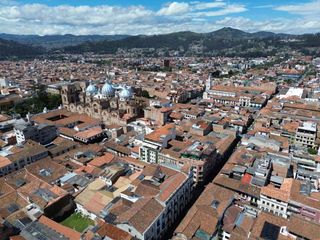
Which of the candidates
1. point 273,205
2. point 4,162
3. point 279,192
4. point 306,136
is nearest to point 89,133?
point 4,162

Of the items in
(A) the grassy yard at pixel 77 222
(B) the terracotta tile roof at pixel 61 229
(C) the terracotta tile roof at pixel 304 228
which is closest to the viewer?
(C) the terracotta tile roof at pixel 304 228

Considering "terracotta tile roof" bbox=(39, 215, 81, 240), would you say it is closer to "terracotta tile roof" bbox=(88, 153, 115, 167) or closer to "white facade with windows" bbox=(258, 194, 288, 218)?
"terracotta tile roof" bbox=(88, 153, 115, 167)

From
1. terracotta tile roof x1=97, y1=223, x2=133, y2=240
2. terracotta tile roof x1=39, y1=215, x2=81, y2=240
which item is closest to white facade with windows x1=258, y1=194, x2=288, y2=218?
terracotta tile roof x1=97, y1=223, x2=133, y2=240

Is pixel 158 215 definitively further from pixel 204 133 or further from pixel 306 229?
pixel 204 133

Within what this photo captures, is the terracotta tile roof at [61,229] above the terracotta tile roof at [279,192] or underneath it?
underneath

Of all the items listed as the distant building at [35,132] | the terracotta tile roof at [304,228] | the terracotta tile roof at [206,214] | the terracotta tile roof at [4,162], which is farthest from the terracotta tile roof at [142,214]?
the distant building at [35,132]

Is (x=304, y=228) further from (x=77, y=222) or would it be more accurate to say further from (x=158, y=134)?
(x=158, y=134)

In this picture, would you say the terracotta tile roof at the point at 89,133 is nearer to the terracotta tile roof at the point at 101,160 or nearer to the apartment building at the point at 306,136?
the terracotta tile roof at the point at 101,160
